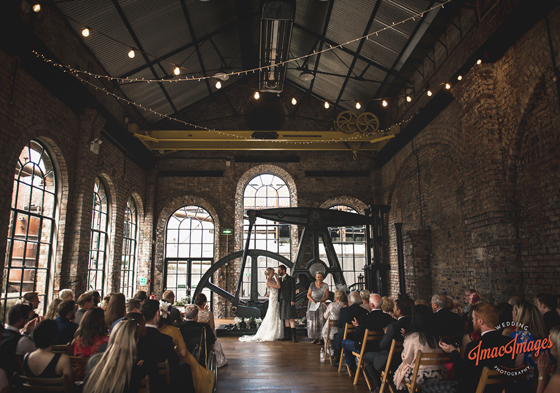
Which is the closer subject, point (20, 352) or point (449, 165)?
point (20, 352)

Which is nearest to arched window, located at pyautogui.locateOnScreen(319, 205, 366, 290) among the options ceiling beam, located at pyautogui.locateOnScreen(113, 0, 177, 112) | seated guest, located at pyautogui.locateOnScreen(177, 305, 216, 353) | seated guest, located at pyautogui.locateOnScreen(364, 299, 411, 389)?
ceiling beam, located at pyautogui.locateOnScreen(113, 0, 177, 112)

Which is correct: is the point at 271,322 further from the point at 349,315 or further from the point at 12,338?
the point at 12,338

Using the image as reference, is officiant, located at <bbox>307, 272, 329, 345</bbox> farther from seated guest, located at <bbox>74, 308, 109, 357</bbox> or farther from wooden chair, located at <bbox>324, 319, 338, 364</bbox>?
seated guest, located at <bbox>74, 308, 109, 357</bbox>

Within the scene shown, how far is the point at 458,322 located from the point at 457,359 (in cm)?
131

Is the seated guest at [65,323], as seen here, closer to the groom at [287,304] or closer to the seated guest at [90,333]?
the seated guest at [90,333]

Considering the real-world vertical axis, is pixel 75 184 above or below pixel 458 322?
above

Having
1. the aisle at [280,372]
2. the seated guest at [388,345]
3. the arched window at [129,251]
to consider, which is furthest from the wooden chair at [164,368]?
the arched window at [129,251]

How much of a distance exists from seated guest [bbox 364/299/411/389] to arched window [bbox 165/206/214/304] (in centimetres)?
893

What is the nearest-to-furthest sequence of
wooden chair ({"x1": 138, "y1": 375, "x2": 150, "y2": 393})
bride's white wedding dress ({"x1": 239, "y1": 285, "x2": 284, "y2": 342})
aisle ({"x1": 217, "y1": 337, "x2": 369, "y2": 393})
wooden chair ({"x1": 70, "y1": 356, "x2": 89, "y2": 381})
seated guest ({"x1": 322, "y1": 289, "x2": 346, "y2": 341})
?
wooden chair ({"x1": 138, "y1": 375, "x2": 150, "y2": 393})
wooden chair ({"x1": 70, "y1": 356, "x2": 89, "y2": 381})
aisle ({"x1": 217, "y1": 337, "x2": 369, "y2": 393})
seated guest ({"x1": 322, "y1": 289, "x2": 346, "y2": 341})
bride's white wedding dress ({"x1": 239, "y1": 285, "x2": 284, "y2": 342})

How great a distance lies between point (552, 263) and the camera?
5094 mm

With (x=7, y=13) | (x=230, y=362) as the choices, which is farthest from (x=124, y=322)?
(x=7, y=13)

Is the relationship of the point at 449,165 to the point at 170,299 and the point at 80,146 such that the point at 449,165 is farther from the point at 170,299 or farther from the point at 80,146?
the point at 80,146

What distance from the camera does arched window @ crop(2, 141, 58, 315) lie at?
21.2 feet

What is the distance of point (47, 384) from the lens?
2.55 m
